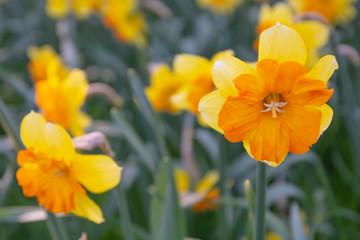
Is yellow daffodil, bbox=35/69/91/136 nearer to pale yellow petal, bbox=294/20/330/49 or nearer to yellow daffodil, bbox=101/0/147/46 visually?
pale yellow petal, bbox=294/20/330/49

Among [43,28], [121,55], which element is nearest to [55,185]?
[121,55]

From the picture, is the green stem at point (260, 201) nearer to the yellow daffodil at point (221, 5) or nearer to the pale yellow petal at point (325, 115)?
the pale yellow petal at point (325, 115)

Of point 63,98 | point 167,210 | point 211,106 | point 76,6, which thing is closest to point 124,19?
point 76,6

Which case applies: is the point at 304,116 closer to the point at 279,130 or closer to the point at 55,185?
the point at 279,130

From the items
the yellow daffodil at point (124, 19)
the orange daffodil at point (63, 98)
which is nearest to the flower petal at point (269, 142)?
the orange daffodil at point (63, 98)

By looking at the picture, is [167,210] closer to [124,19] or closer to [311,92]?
[311,92]

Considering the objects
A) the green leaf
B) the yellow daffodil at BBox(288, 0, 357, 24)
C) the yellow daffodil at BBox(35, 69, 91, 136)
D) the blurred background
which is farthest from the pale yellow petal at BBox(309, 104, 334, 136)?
the yellow daffodil at BBox(288, 0, 357, 24)

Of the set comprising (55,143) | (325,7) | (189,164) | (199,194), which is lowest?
→ (199,194)

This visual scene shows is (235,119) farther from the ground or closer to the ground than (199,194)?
farther from the ground
